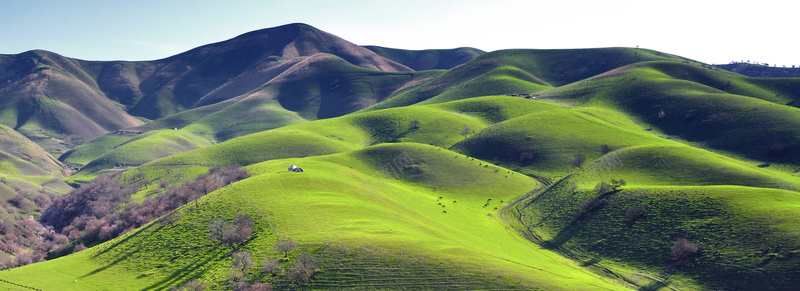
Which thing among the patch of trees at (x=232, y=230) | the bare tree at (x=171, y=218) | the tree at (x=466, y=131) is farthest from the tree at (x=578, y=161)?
the bare tree at (x=171, y=218)

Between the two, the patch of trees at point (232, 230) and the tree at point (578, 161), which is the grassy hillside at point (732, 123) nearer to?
the tree at point (578, 161)

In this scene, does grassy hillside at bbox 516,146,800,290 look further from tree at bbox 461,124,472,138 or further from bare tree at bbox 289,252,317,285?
tree at bbox 461,124,472,138

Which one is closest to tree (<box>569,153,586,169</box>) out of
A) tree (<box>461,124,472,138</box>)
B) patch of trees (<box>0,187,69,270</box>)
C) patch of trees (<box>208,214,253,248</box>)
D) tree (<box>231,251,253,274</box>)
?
tree (<box>461,124,472,138</box>)

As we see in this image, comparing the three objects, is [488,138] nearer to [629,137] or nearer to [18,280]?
[629,137]

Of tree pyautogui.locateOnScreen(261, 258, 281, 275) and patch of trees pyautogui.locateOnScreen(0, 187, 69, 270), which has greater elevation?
tree pyautogui.locateOnScreen(261, 258, 281, 275)

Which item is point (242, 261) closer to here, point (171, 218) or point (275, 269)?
point (275, 269)
